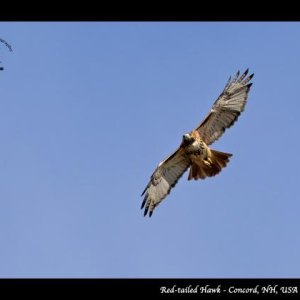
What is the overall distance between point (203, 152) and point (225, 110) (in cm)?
122

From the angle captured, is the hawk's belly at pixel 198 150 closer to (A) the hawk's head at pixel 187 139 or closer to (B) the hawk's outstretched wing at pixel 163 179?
(A) the hawk's head at pixel 187 139

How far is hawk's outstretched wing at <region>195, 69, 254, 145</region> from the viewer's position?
67.6ft

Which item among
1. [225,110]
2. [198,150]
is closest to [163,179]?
[198,150]

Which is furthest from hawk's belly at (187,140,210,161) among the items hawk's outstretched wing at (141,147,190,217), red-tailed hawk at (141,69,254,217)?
hawk's outstretched wing at (141,147,190,217)

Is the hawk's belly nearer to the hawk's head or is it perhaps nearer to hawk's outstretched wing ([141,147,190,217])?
the hawk's head

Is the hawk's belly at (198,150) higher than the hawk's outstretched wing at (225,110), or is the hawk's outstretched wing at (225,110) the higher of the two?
the hawk's outstretched wing at (225,110)

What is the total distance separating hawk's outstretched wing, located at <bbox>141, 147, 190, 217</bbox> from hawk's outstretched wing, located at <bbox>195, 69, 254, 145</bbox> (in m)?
0.87

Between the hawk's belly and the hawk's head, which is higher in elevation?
the hawk's head

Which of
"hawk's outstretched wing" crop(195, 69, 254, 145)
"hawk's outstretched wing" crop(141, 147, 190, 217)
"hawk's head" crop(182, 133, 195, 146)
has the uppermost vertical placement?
"hawk's outstretched wing" crop(195, 69, 254, 145)

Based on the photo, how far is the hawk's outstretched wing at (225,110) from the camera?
20609 mm

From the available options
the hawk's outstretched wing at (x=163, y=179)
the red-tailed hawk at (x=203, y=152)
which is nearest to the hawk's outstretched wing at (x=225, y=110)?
the red-tailed hawk at (x=203, y=152)
